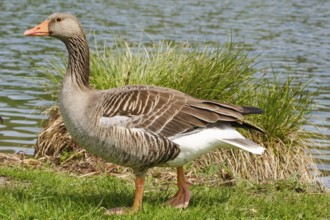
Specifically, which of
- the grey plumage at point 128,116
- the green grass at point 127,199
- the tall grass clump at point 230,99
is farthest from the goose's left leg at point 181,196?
the tall grass clump at point 230,99

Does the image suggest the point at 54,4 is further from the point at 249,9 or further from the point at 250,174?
the point at 250,174

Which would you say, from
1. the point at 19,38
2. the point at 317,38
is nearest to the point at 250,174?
the point at 19,38

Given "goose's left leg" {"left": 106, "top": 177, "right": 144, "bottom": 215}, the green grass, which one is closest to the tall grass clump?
the green grass

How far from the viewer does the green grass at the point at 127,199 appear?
276 inches

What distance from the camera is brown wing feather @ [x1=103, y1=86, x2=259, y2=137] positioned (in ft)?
23.7

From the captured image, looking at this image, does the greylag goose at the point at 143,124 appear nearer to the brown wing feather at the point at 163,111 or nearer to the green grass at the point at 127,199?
the brown wing feather at the point at 163,111

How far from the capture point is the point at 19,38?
25828 mm

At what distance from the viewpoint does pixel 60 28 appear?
25.0ft

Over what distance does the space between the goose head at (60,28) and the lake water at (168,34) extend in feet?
16.1

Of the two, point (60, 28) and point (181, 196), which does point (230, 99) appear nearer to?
point (181, 196)

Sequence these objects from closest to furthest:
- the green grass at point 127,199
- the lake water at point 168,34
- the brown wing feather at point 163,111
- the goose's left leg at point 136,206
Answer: the green grass at point 127,199 → the goose's left leg at point 136,206 → the brown wing feather at point 163,111 → the lake water at point 168,34

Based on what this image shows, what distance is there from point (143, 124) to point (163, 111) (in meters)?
0.29

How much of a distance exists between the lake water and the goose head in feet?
16.1

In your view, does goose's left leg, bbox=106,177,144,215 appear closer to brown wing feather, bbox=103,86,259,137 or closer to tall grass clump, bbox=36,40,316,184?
brown wing feather, bbox=103,86,259,137
